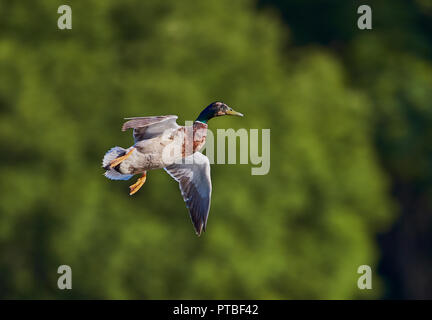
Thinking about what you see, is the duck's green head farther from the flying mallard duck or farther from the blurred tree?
the blurred tree

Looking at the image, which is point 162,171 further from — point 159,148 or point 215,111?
point 159,148

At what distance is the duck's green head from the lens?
17.4 ft

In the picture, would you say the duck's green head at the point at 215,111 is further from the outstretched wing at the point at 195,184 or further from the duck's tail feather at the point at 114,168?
the duck's tail feather at the point at 114,168

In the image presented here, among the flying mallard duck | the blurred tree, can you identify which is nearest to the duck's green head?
the flying mallard duck

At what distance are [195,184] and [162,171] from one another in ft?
37.2

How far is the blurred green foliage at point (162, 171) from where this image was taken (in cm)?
1698

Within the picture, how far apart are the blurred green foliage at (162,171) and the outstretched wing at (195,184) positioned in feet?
32.7

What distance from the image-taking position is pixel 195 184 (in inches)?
233

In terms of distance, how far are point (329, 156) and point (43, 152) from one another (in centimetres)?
719

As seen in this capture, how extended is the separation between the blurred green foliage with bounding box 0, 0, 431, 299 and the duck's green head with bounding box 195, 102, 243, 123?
10.7m

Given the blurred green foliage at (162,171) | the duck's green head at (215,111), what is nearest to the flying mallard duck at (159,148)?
the duck's green head at (215,111)

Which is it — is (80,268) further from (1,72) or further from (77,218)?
(1,72)

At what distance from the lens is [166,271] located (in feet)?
56.0
